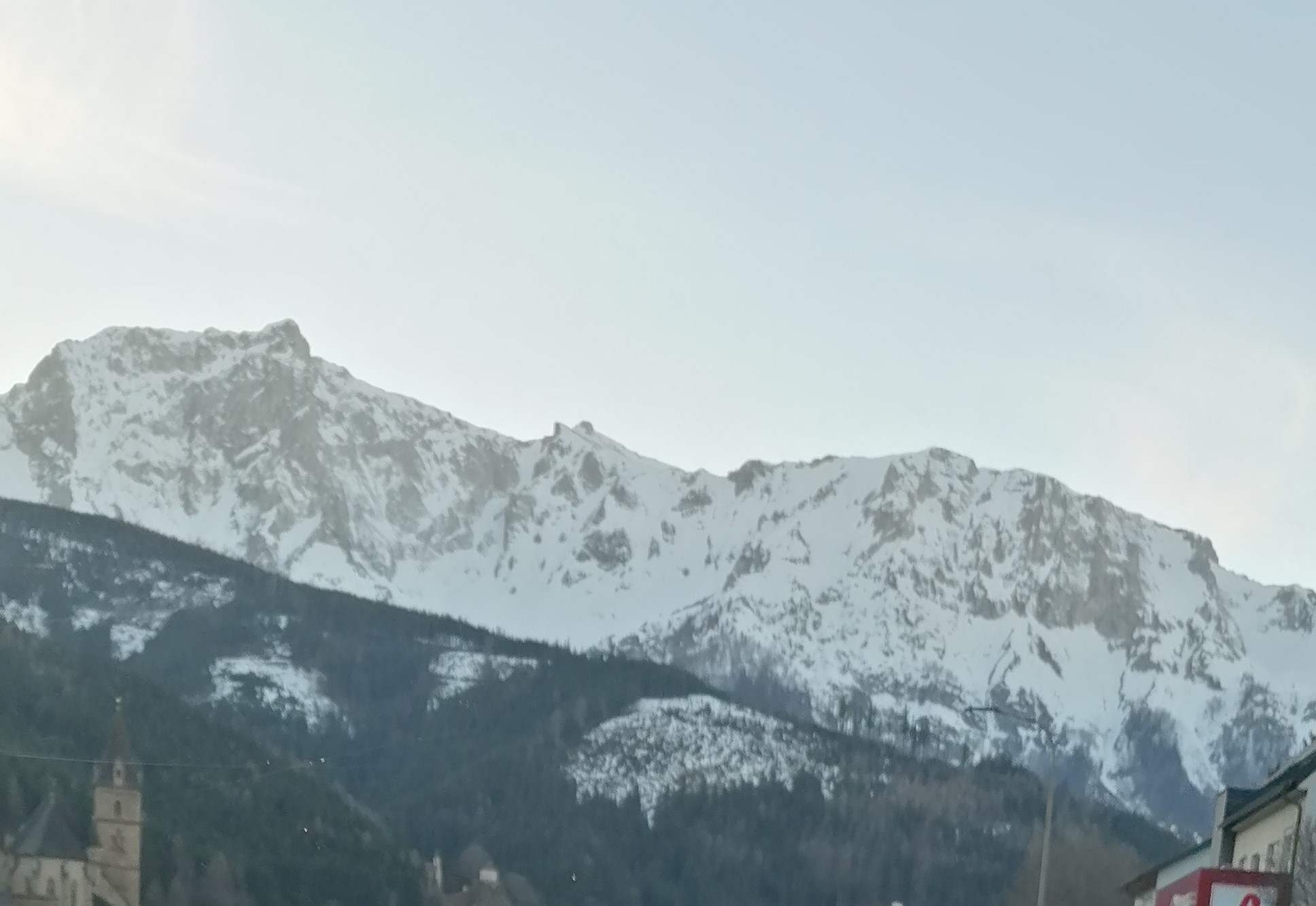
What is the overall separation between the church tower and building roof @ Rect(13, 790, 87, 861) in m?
1.48

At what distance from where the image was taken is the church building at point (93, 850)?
138125 mm

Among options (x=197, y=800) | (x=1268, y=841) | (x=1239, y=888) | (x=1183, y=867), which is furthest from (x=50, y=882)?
(x=1239, y=888)

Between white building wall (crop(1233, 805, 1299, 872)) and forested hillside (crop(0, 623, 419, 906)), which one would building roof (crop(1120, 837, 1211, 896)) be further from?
forested hillside (crop(0, 623, 419, 906))

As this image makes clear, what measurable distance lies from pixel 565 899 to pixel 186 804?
35.3m

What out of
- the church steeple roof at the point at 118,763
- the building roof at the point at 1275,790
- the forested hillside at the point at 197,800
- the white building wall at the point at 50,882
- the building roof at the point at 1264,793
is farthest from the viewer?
the forested hillside at the point at 197,800

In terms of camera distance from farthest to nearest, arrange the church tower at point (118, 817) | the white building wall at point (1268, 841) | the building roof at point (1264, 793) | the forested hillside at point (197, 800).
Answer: the forested hillside at point (197, 800)
the church tower at point (118, 817)
the building roof at point (1264, 793)
the white building wall at point (1268, 841)

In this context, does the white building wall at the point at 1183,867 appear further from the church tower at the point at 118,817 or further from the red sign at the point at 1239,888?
the church tower at the point at 118,817

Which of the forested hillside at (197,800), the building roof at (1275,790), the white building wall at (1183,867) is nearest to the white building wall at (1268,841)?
the building roof at (1275,790)

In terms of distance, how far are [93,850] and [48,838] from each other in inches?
123

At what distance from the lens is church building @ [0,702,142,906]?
453 feet

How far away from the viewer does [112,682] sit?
639 ft

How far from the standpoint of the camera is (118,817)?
14475 cm

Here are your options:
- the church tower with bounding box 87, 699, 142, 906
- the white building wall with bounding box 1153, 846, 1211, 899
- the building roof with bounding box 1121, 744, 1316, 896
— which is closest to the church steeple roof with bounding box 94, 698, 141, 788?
the church tower with bounding box 87, 699, 142, 906

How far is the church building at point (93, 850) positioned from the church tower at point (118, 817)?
0.04m
